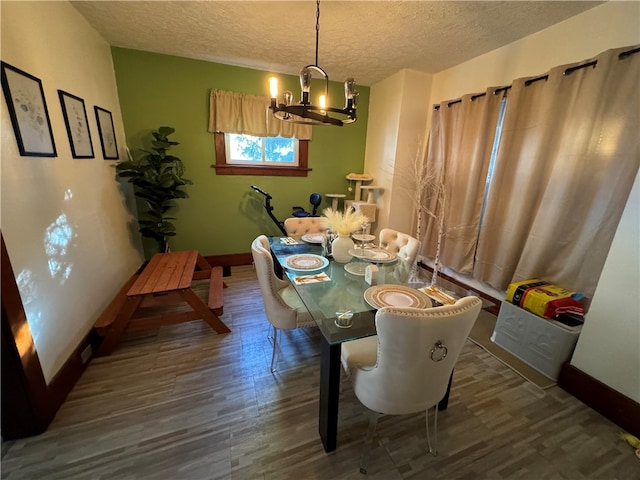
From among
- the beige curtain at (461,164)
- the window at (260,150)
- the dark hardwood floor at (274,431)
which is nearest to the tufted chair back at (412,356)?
the dark hardwood floor at (274,431)

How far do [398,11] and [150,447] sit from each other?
3.21 m

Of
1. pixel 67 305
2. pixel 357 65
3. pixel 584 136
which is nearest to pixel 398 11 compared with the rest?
pixel 357 65

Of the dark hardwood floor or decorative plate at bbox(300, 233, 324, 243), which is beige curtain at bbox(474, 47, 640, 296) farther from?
decorative plate at bbox(300, 233, 324, 243)

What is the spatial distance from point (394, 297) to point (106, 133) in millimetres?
3046

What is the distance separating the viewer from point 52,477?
1.15 meters

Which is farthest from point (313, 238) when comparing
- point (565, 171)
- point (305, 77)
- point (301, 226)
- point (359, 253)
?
point (565, 171)

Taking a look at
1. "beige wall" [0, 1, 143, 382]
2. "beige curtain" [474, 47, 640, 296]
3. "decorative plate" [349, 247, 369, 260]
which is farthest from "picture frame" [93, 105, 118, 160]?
"beige curtain" [474, 47, 640, 296]

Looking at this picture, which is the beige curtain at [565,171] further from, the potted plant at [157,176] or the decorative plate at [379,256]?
the potted plant at [157,176]

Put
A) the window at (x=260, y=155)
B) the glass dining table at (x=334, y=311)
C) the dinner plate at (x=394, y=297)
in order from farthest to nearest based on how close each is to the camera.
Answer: the window at (x=260, y=155), the dinner plate at (x=394, y=297), the glass dining table at (x=334, y=311)

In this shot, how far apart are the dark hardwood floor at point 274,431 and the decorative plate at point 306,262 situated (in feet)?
2.46

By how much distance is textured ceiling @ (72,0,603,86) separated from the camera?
→ 1896 millimetres

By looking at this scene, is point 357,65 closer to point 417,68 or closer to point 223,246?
point 417,68

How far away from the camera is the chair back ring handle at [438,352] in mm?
955

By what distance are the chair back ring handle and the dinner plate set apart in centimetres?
29
